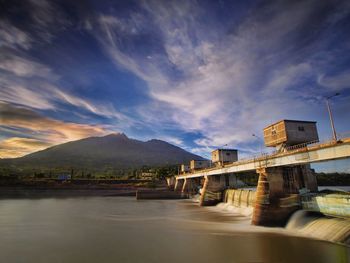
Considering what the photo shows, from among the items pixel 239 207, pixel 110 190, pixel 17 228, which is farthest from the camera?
pixel 110 190

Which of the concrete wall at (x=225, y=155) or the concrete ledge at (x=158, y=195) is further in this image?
the concrete ledge at (x=158, y=195)

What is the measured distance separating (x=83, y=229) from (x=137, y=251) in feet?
39.9

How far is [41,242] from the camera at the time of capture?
2198 cm

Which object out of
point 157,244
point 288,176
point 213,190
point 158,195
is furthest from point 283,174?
point 158,195

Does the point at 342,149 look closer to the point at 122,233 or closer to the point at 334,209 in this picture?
the point at 334,209

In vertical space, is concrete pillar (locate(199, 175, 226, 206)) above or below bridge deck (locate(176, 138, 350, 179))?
below

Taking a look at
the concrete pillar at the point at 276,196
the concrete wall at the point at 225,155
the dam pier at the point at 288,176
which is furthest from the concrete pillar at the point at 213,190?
the concrete pillar at the point at 276,196

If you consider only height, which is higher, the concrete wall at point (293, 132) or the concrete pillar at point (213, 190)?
the concrete wall at point (293, 132)

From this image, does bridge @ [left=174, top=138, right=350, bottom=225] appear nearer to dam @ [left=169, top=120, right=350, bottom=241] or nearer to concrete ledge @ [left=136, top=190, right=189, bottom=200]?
dam @ [left=169, top=120, right=350, bottom=241]

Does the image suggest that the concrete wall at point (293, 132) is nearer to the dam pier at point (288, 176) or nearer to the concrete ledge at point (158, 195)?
the dam pier at point (288, 176)

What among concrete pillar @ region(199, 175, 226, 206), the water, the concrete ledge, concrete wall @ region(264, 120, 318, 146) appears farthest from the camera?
the concrete ledge

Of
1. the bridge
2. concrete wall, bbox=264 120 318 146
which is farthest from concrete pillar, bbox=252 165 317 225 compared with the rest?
concrete wall, bbox=264 120 318 146

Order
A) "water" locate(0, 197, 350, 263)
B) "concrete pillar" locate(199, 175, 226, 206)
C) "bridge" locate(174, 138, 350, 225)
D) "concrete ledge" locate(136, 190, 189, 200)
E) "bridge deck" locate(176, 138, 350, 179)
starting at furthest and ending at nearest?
"concrete ledge" locate(136, 190, 189, 200), "concrete pillar" locate(199, 175, 226, 206), "bridge" locate(174, 138, 350, 225), "bridge deck" locate(176, 138, 350, 179), "water" locate(0, 197, 350, 263)

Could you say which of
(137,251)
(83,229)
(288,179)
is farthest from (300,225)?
(83,229)
